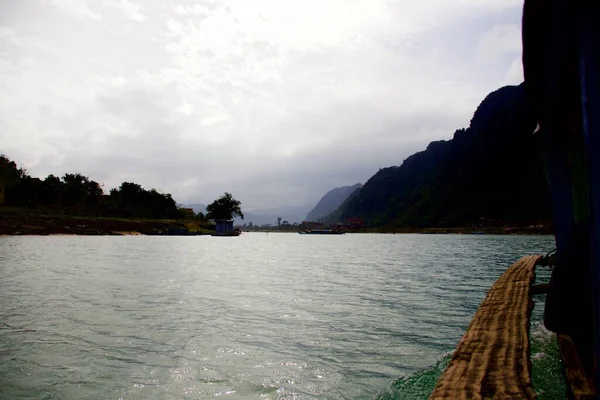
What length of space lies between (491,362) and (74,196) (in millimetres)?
190249

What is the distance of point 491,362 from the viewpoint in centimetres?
467

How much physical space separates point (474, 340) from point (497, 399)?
2.62 m

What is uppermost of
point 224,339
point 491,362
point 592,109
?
point 592,109

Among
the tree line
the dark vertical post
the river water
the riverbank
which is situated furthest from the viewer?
the tree line

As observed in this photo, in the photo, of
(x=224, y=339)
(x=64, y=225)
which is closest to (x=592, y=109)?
(x=224, y=339)

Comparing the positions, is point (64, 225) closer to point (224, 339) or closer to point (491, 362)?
point (224, 339)

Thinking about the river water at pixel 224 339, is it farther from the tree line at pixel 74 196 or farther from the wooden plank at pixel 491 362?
the tree line at pixel 74 196

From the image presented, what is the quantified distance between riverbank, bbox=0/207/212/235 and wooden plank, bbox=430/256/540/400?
128 m

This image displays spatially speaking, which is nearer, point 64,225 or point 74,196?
point 64,225

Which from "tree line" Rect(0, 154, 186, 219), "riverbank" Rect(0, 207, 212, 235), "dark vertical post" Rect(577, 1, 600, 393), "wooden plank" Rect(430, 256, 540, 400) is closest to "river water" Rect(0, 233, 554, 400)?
"wooden plank" Rect(430, 256, 540, 400)

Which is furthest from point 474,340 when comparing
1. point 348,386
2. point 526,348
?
point 348,386

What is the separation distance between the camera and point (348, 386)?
28.0 ft

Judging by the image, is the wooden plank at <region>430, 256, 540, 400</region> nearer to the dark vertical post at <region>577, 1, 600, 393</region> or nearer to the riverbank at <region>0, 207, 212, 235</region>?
the dark vertical post at <region>577, 1, 600, 393</region>

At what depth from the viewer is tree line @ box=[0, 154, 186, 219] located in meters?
141
